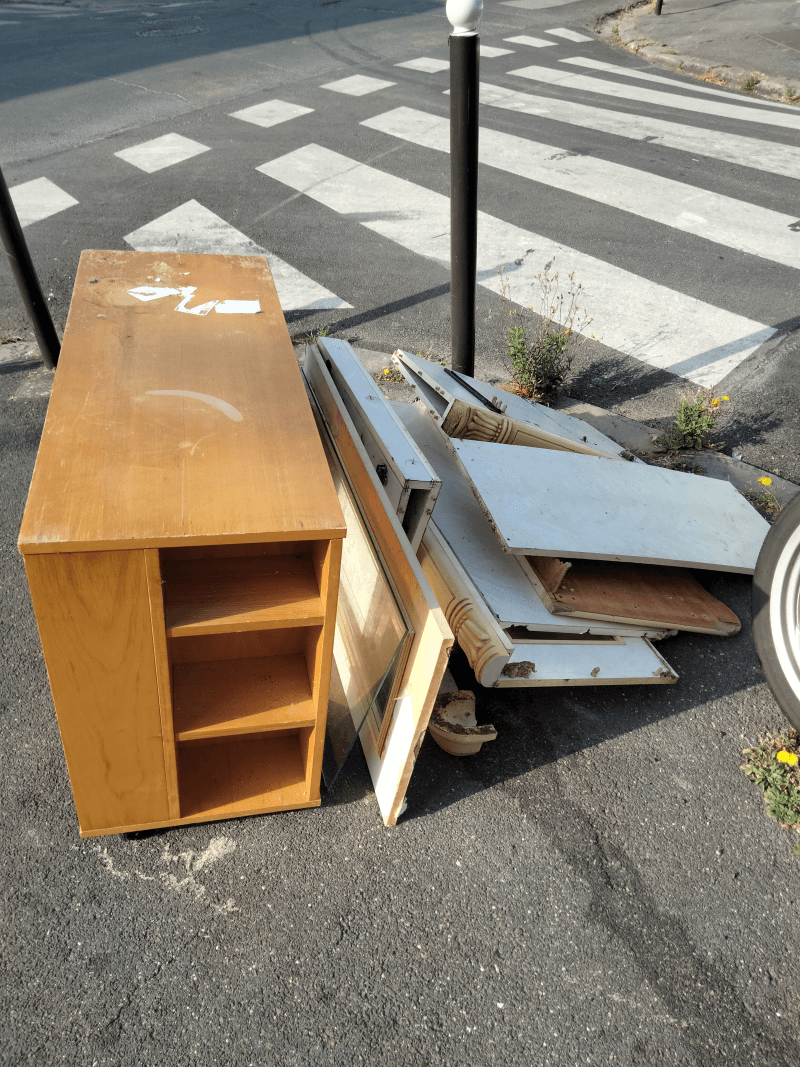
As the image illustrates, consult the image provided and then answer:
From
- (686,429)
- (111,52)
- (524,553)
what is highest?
(111,52)

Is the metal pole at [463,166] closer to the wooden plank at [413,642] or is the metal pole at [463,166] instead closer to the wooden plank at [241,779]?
the wooden plank at [413,642]

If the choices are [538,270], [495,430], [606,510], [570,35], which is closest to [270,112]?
[538,270]

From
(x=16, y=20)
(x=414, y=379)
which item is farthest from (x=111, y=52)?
(x=414, y=379)

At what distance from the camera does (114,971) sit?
1.99 meters

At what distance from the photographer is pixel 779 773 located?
102 inches

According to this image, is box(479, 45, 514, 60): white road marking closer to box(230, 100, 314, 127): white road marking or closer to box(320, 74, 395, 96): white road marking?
box(320, 74, 395, 96): white road marking

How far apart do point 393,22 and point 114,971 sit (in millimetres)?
17264

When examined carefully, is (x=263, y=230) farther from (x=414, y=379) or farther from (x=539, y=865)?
(x=539, y=865)

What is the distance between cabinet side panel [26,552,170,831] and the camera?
5.51ft

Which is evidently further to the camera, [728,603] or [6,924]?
[728,603]

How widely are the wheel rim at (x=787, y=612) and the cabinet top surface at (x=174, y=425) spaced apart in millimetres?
1613

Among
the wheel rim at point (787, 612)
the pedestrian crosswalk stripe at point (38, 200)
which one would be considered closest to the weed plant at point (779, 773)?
the wheel rim at point (787, 612)

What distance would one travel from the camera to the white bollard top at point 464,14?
304cm

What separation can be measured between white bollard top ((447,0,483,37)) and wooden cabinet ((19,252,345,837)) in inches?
62.4
